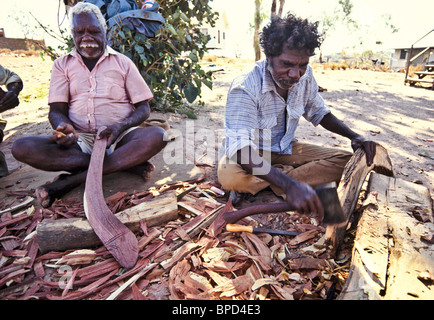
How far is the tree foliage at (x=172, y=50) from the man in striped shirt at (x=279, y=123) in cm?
197

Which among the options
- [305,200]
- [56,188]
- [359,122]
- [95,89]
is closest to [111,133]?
[95,89]

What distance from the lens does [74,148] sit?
7.86 ft

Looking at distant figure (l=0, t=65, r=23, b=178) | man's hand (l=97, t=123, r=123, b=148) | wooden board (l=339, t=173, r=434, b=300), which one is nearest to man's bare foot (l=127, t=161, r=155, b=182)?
man's hand (l=97, t=123, r=123, b=148)

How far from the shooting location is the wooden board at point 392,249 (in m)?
1.13

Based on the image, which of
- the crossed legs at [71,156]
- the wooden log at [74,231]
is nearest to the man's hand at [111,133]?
the crossed legs at [71,156]

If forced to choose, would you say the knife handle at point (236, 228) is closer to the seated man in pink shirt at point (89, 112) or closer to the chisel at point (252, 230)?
the chisel at point (252, 230)

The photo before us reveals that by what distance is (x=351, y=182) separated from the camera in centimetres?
181

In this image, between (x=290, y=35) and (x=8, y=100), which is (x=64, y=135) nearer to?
(x=8, y=100)

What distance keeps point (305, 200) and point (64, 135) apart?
5.95ft

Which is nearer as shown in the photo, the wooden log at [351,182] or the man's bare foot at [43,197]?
the wooden log at [351,182]
